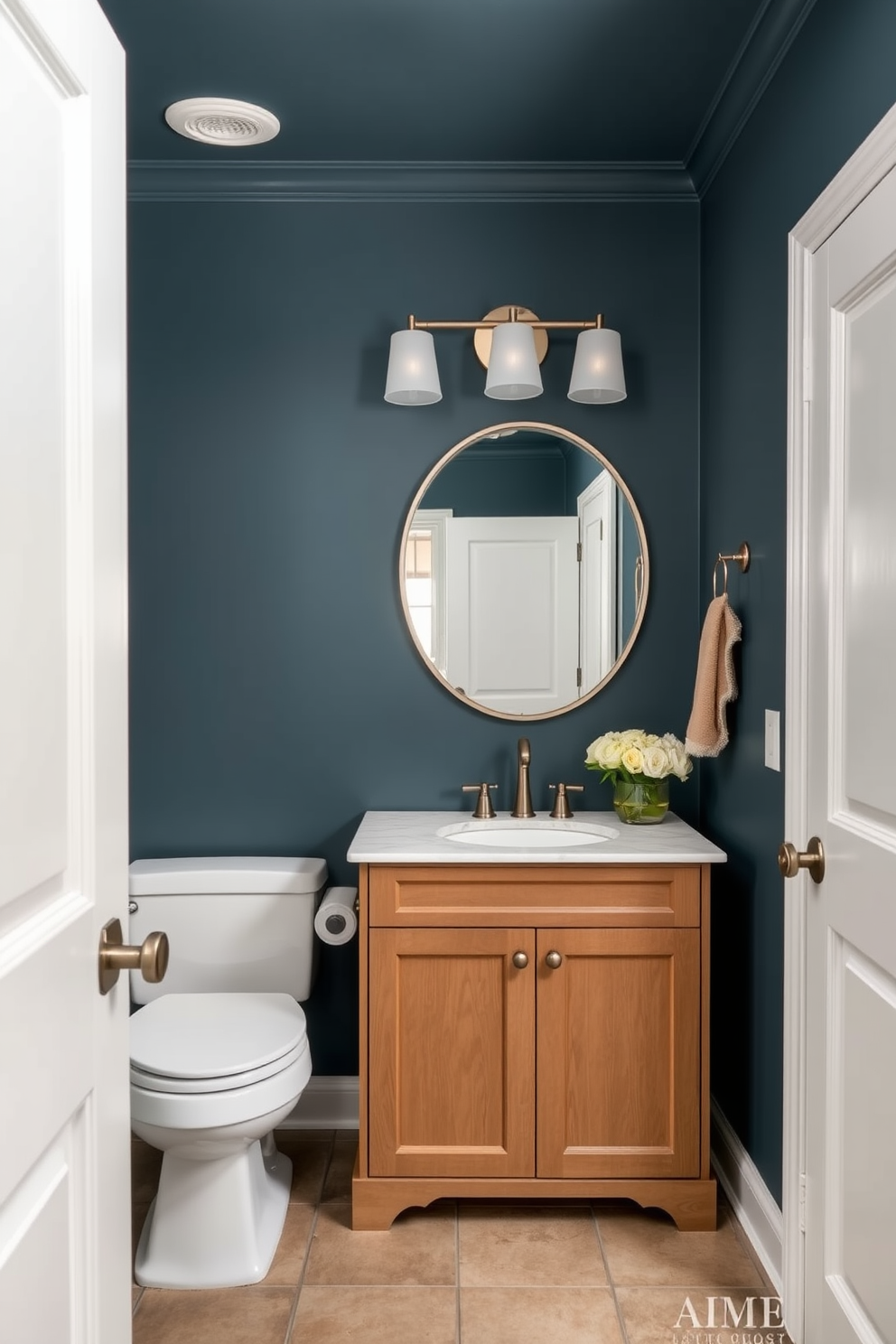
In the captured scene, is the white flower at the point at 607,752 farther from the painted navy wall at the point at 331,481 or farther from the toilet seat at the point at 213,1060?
the toilet seat at the point at 213,1060

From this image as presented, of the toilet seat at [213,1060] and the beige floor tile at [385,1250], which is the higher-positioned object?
the toilet seat at [213,1060]

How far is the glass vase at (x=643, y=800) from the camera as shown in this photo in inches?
102

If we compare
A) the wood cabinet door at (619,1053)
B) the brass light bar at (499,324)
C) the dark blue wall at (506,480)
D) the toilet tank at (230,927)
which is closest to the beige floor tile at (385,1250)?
the wood cabinet door at (619,1053)

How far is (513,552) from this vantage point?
2.76 meters

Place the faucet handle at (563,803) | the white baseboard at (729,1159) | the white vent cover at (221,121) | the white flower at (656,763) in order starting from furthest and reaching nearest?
the faucet handle at (563,803), the white flower at (656,763), the white vent cover at (221,121), the white baseboard at (729,1159)

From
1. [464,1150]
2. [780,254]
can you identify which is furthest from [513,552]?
[464,1150]

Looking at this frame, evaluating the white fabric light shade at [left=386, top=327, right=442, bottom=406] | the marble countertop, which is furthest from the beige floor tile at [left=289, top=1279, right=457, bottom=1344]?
the white fabric light shade at [left=386, top=327, right=442, bottom=406]

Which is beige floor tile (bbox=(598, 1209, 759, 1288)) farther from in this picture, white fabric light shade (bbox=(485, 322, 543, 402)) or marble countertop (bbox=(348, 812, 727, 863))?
white fabric light shade (bbox=(485, 322, 543, 402))

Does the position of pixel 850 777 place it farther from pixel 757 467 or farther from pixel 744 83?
pixel 744 83

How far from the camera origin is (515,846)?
238cm

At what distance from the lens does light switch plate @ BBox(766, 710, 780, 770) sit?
209 cm

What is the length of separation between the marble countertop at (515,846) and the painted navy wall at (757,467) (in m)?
0.14

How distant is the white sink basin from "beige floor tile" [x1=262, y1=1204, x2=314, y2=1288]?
0.91 m

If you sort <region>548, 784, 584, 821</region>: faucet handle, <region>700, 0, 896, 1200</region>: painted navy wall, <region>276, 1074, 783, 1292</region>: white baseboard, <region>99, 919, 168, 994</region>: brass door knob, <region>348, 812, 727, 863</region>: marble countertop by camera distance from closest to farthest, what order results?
<region>99, 919, 168, 994</region>: brass door knob → <region>700, 0, 896, 1200</region>: painted navy wall → <region>276, 1074, 783, 1292</region>: white baseboard → <region>348, 812, 727, 863</region>: marble countertop → <region>548, 784, 584, 821</region>: faucet handle
